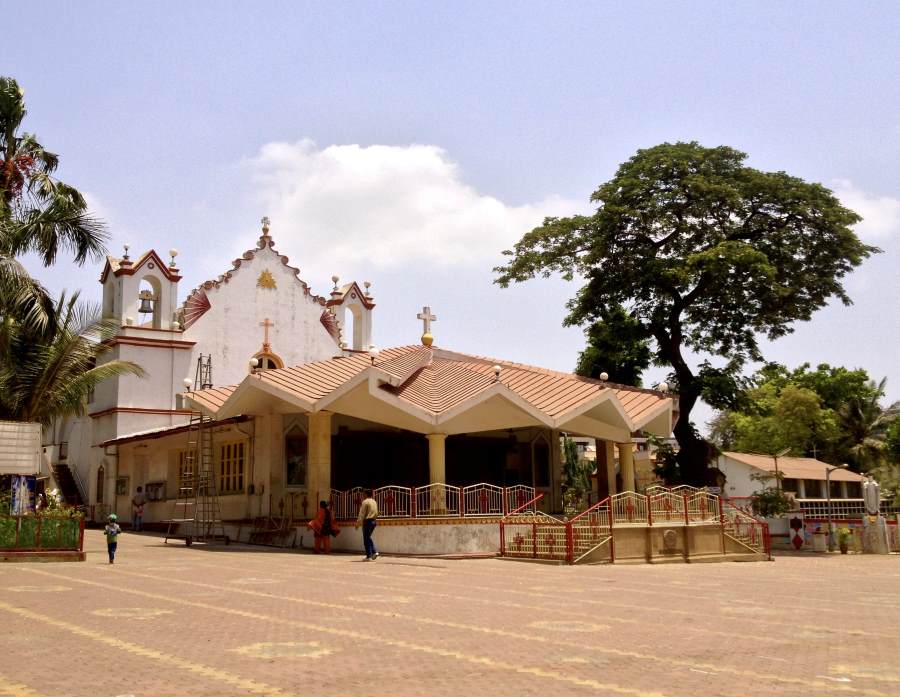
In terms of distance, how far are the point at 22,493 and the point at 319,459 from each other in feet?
23.7

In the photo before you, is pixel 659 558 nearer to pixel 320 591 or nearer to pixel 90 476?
pixel 320 591

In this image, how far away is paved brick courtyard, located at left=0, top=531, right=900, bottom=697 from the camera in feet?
24.0

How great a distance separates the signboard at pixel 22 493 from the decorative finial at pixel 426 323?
11.3 metres

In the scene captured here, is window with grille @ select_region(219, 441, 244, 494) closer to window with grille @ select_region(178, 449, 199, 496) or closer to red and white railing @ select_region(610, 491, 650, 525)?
window with grille @ select_region(178, 449, 199, 496)

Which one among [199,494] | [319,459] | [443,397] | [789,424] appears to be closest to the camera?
[443,397]

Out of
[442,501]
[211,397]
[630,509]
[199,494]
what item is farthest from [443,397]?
[199,494]

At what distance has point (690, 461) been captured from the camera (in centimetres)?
3259

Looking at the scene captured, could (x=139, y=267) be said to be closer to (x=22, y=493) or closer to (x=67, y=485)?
(x=67, y=485)

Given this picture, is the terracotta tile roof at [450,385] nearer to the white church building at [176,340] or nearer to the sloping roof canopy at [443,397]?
Answer: the sloping roof canopy at [443,397]

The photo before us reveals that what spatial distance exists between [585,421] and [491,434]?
366 cm

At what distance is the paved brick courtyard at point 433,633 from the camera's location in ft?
24.0

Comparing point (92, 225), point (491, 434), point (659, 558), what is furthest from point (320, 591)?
point (491, 434)

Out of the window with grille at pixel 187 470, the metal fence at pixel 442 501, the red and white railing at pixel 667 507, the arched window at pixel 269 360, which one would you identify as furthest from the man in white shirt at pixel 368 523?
the arched window at pixel 269 360

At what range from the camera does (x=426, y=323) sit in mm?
27781
